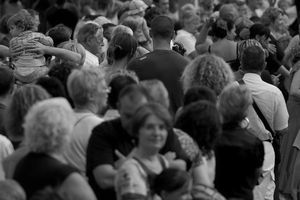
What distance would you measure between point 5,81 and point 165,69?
6.29 ft

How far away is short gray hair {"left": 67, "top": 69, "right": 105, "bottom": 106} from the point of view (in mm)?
6945

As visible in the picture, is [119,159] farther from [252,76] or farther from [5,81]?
[252,76]

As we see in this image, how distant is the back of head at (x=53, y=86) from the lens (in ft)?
24.2

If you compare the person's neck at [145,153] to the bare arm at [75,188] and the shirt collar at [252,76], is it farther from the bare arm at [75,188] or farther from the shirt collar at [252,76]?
the shirt collar at [252,76]

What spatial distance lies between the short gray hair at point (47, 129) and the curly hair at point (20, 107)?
71 centimetres

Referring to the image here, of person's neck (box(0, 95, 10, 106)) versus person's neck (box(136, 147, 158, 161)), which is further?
person's neck (box(0, 95, 10, 106))

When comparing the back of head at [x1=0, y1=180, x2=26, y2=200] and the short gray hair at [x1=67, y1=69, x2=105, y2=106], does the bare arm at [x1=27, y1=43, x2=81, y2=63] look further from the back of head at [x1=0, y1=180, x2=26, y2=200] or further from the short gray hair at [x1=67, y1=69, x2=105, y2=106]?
the back of head at [x1=0, y1=180, x2=26, y2=200]

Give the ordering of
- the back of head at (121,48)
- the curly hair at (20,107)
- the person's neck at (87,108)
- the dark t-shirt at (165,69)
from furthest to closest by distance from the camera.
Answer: the dark t-shirt at (165,69), the back of head at (121,48), the person's neck at (87,108), the curly hair at (20,107)

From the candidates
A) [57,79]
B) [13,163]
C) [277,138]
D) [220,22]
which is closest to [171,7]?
[220,22]

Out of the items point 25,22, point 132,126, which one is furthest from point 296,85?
point 132,126

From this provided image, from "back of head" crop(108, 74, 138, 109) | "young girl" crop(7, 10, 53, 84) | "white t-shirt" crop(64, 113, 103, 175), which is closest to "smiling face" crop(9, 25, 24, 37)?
"young girl" crop(7, 10, 53, 84)

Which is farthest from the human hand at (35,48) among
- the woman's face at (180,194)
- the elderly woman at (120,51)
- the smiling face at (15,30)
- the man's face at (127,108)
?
the woman's face at (180,194)

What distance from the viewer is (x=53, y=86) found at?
7.44 meters

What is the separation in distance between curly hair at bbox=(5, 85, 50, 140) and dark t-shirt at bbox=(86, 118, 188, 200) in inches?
20.7
